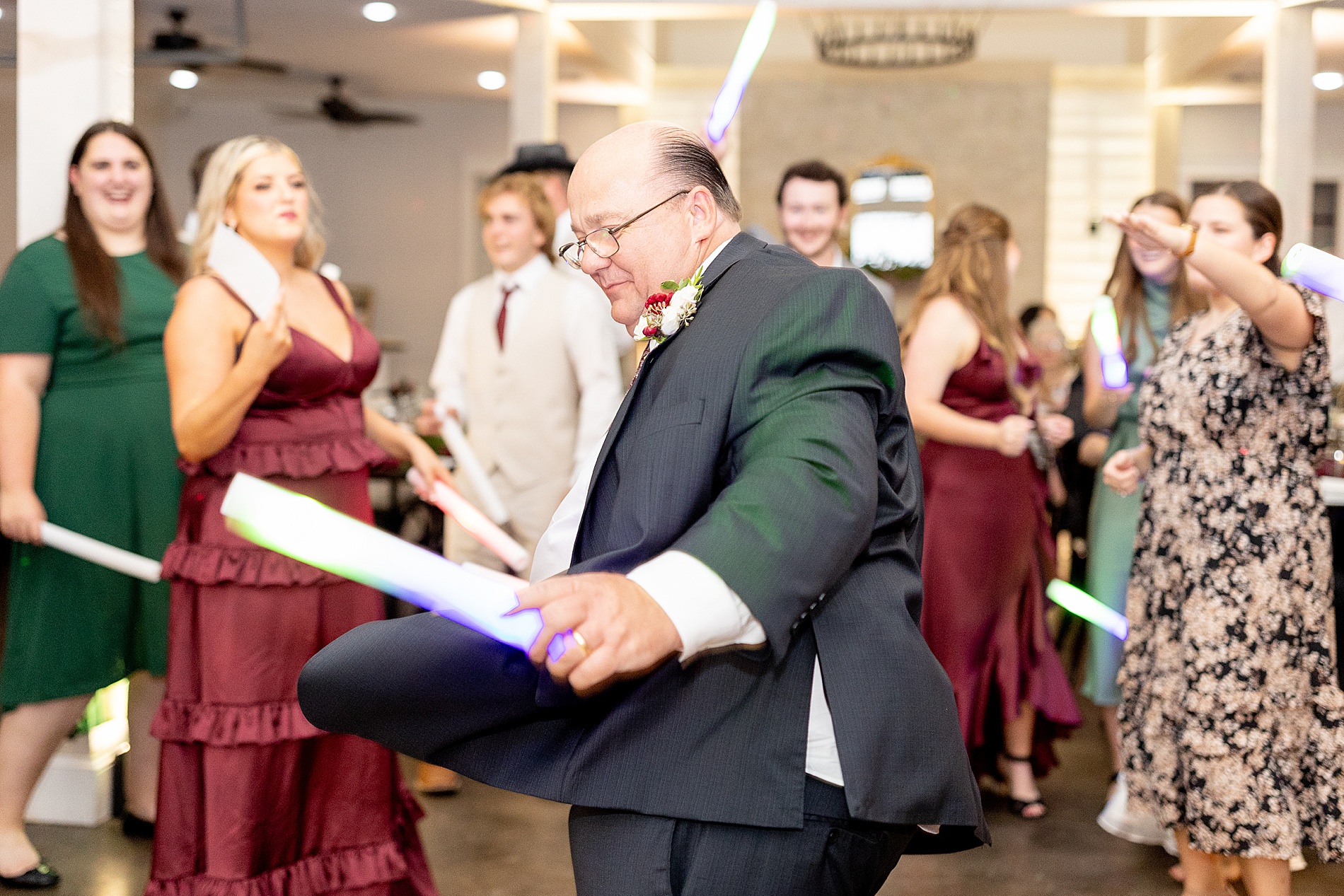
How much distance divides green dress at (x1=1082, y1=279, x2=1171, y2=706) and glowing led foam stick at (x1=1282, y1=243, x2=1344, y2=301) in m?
1.75

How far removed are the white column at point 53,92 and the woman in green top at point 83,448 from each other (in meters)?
0.36

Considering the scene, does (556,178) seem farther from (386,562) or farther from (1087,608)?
(386,562)

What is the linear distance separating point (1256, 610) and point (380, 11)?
6.96m

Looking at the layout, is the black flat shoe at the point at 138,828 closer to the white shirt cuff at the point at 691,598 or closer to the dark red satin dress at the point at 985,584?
the dark red satin dress at the point at 985,584

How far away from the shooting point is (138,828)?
349 centimetres

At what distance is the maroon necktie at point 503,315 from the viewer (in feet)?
12.7

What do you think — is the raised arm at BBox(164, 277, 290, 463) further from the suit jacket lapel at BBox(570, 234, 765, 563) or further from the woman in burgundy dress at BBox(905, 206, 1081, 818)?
the woman in burgundy dress at BBox(905, 206, 1081, 818)

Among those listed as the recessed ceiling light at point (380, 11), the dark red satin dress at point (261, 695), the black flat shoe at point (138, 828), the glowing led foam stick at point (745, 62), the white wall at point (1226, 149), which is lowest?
the black flat shoe at point (138, 828)

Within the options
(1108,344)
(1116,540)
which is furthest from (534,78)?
(1116,540)

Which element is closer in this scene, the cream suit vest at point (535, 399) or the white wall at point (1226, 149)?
the cream suit vest at point (535, 399)

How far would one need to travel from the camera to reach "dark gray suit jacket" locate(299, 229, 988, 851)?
1249 mm

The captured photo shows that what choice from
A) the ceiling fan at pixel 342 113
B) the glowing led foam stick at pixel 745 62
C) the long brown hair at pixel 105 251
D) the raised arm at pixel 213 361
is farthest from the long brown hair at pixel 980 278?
the ceiling fan at pixel 342 113

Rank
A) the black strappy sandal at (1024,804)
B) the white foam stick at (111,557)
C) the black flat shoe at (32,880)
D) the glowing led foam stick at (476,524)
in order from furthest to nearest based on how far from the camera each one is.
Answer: the black strappy sandal at (1024,804) → the black flat shoe at (32,880) → the white foam stick at (111,557) → the glowing led foam stick at (476,524)

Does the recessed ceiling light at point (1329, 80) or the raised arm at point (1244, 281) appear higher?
the recessed ceiling light at point (1329, 80)
